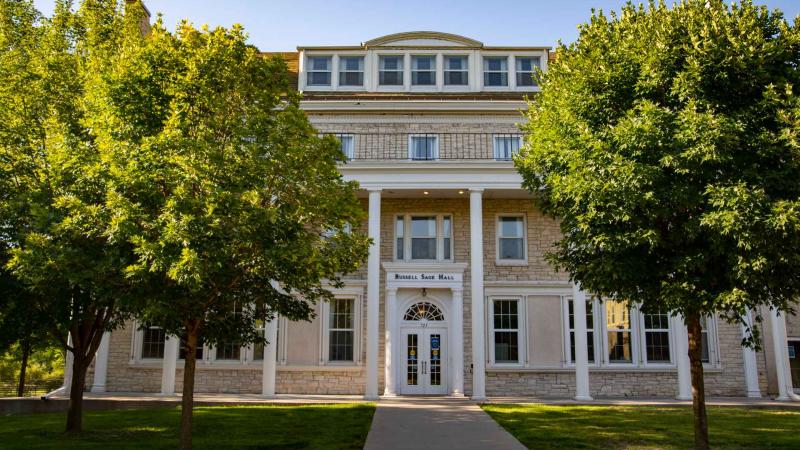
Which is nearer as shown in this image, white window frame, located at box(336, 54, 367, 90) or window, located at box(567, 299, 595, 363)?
window, located at box(567, 299, 595, 363)

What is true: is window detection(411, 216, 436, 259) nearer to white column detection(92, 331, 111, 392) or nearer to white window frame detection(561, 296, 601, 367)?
white window frame detection(561, 296, 601, 367)

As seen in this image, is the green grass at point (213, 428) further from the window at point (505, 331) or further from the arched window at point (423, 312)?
the window at point (505, 331)

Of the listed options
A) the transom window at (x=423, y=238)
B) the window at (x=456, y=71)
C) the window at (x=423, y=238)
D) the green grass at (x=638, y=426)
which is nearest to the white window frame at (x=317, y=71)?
the window at (x=456, y=71)

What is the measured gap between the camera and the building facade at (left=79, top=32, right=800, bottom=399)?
19.4 meters

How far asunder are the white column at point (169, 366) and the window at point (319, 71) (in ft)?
33.8

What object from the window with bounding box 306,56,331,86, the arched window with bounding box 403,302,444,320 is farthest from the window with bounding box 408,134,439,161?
the arched window with bounding box 403,302,444,320

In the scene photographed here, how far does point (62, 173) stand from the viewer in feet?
32.9

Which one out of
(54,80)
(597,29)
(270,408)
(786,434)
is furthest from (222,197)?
(786,434)

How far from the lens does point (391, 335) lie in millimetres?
19422

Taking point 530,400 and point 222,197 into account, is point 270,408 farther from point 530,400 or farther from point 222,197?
point 222,197

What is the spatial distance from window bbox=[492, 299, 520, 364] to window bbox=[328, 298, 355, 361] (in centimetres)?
481

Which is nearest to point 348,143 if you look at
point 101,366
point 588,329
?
point 588,329

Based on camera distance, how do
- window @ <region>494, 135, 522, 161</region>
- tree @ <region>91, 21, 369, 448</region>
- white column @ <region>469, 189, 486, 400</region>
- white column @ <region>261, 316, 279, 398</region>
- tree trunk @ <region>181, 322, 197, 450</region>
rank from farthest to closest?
window @ <region>494, 135, 522, 161</region>
white column @ <region>261, 316, 279, 398</region>
white column @ <region>469, 189, 486, 400</region>
tree trunk @ <region>181, 322, 197, 450</region>
tree @ <region>91, 21, 369, 448</region>

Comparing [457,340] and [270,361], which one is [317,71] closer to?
[270,361]
